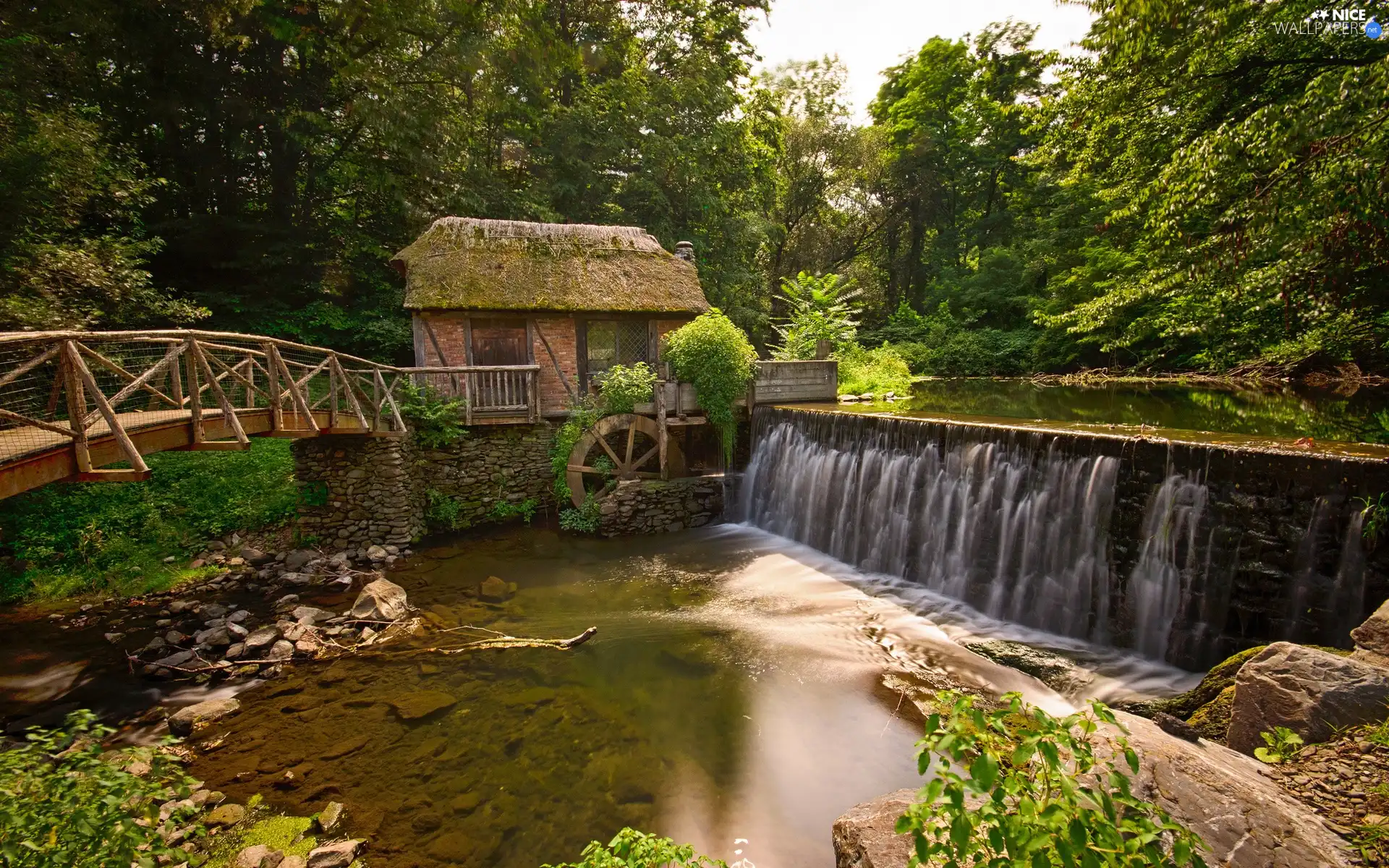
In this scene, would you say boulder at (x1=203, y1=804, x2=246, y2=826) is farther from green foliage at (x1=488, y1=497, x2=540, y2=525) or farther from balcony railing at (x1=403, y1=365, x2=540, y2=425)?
balcony railing at (x1=403, y1=365, x2=540, y2=425)

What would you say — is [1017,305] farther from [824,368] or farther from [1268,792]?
[1268,792]

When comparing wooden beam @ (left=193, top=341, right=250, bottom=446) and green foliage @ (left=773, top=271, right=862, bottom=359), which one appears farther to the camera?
green foliage @ (left=773, top=271, right=862, bottom=359)

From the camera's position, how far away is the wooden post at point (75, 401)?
5.53 metres

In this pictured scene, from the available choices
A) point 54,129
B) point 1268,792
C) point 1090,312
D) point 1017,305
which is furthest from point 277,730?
point 1017,305

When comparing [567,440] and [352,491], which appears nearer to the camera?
[352,491]

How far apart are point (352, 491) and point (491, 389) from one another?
365 cm

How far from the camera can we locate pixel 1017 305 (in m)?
30.4

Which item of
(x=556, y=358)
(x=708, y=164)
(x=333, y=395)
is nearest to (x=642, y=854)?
(x=333, y=395)

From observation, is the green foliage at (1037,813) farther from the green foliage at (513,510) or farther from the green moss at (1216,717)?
the green foliage at (513,510)

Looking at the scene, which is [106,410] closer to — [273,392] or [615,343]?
[273,392]

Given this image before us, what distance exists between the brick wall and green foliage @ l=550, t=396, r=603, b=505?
156 centimetres

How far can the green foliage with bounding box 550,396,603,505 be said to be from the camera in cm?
1326

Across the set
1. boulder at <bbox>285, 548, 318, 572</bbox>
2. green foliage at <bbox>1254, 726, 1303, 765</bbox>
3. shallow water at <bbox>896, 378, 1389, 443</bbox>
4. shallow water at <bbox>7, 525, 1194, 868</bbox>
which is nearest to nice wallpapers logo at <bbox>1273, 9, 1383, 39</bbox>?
shallow water at <bbox>896, 378, 1389, 443</bbox>

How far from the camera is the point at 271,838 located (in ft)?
15.2
